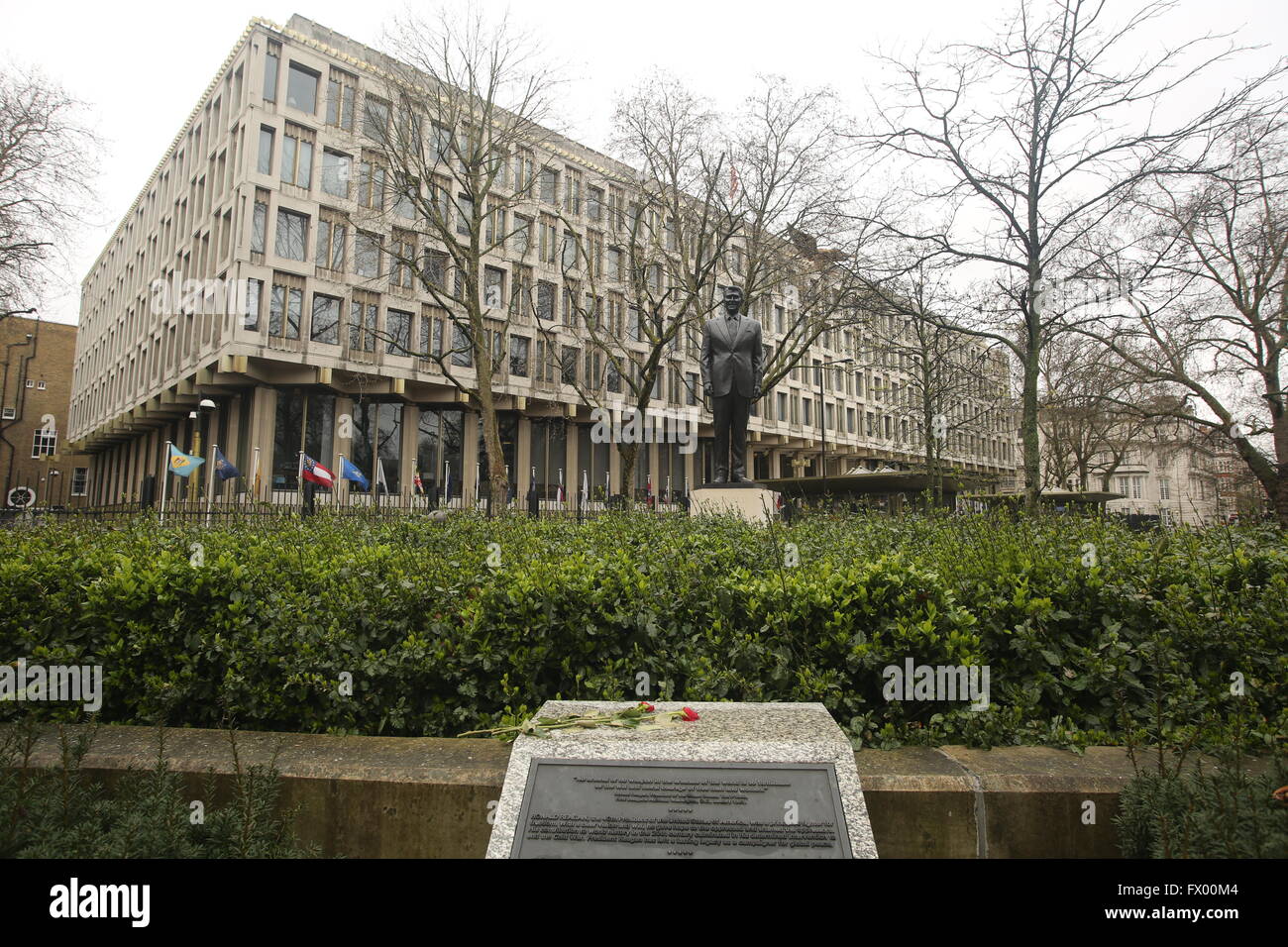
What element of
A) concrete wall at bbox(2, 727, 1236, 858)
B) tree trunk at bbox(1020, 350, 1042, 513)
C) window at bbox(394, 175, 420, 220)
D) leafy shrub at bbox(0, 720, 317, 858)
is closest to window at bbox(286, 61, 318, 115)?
window at bbox(394, 175, 420, 220)

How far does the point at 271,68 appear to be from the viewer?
30906 millimetres

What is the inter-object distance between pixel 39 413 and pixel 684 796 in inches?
3248

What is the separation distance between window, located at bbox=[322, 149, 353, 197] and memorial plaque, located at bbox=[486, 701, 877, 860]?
35.0 m

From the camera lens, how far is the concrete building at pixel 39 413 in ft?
207

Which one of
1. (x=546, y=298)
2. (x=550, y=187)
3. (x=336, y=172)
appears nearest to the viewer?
(x=336, y=172)

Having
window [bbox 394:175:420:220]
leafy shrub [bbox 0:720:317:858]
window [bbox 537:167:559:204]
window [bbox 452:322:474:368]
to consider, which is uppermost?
window [bbox 537:167:559:204]

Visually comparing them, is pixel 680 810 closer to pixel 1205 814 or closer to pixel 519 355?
pixel 1205 814

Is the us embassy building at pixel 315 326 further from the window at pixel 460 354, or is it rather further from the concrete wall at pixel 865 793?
the concrete wall at pixel 865 793

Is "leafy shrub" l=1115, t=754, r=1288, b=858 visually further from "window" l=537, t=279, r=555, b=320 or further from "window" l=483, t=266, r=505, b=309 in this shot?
"window" l=537, t=279, r=555, b=320

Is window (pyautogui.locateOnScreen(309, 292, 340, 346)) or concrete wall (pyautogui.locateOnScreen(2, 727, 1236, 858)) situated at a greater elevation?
window (pyautogui.locateOnScreen(309, 292, 340, 346))

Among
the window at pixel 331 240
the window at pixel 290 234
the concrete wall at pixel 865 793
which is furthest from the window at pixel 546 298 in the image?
the concrete wall at pixel 865 793

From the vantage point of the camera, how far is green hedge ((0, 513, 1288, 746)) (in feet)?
11.4

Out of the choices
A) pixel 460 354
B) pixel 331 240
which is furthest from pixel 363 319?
pixel 460 354

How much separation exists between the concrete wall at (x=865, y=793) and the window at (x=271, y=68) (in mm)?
34771
